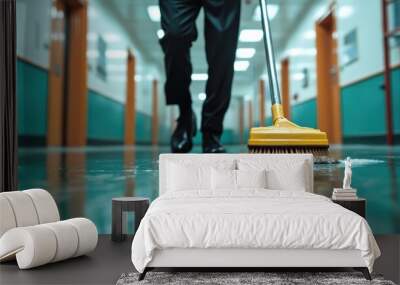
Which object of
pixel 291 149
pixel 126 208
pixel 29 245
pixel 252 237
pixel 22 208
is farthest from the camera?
pixel 291 149

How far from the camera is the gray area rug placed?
1881mm

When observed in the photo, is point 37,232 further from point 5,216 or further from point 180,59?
point 180,59

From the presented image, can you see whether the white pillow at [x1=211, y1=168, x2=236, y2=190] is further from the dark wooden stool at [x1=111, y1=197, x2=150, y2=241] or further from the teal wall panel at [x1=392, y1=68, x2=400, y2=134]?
the teal wall panel at [x1=392, y1=68, x2=400, y2=134]

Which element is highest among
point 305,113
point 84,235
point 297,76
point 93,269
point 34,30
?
point 34,30

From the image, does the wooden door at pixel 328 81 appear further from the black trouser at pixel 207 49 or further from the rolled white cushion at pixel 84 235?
the rolled white cushion at pixel 84 235

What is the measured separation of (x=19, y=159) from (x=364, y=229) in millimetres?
2289

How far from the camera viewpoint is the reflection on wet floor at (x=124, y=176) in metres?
3.02

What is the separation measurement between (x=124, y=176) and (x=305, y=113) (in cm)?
128

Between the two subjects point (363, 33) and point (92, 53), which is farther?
point (92, 53)

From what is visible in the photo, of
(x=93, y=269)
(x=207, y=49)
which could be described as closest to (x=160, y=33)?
(x=207, y=49)

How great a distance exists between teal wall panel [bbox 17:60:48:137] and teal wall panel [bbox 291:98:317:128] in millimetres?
1652

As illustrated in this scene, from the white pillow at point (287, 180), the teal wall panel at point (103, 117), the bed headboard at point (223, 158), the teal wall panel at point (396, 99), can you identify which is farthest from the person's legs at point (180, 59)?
the teal wall panel at point (396, 99)

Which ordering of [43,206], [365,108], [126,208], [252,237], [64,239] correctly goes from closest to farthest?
[252,237] < [64,239] < [43,206] < [126,208] < [365,108]

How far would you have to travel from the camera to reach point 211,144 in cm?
303
